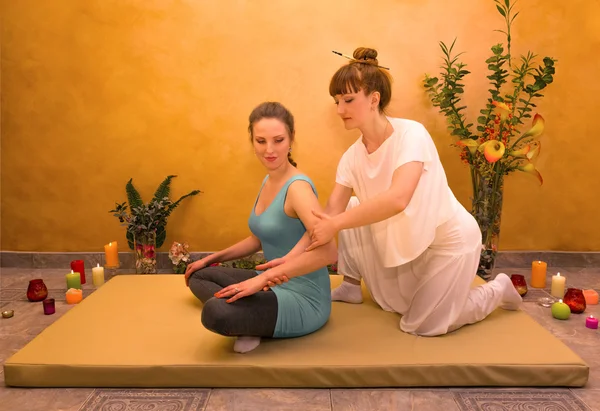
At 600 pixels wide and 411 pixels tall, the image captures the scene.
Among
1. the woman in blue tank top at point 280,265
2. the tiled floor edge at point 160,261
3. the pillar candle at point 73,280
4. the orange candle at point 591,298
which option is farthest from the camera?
the tiled floor edge at point 160,261

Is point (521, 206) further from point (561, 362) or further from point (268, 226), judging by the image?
point (268, 226)

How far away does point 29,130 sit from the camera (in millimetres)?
3678

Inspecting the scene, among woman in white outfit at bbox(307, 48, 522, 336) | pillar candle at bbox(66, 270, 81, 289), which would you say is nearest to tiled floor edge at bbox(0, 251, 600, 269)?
pillar candle at bbox(66, 270, 81, 289)

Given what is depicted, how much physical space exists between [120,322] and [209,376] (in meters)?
0.63

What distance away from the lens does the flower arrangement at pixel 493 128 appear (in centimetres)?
324

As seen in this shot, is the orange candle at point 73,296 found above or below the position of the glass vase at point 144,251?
below

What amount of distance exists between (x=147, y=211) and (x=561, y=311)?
236cm

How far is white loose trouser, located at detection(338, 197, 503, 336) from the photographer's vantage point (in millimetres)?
2299

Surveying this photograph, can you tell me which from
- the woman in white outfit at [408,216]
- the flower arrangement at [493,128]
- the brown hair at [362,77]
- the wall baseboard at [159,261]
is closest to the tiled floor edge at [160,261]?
the wall baseboard at [159,261]

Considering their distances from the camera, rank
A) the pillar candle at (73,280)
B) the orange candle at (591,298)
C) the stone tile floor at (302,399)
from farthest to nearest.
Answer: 1. the pillar candle at (73,280)
2. the orange candle at (591,298)
3. the stone tile floor at (302,399)

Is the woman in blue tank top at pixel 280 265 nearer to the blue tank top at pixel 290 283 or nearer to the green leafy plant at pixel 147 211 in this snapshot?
the blue tank top at pixel 290 283

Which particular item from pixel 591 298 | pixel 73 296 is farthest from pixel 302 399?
pixel 591 298

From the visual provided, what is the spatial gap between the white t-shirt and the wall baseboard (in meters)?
1.59

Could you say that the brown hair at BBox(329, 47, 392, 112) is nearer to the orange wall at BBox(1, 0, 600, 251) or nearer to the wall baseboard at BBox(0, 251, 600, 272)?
the orange wall at BBox(1, 0, 600, 251)
